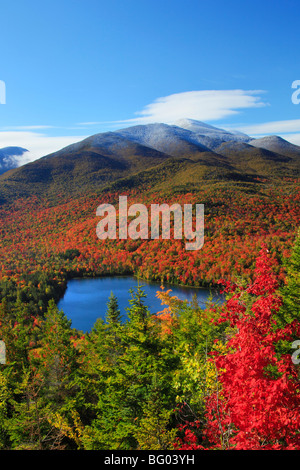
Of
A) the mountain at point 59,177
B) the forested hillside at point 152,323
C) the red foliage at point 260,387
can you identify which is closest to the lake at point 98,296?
the forested hillside at point 152,323

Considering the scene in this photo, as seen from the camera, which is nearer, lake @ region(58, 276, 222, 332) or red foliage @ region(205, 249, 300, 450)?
red foliage @ region(205, 249, 300, 450)

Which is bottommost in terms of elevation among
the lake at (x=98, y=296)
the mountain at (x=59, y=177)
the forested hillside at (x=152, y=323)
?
the lake at (x=98, y=296)

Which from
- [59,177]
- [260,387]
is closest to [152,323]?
[260,387]

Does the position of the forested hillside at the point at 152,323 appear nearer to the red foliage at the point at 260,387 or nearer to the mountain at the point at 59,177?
the red foliage at the point at 260,387

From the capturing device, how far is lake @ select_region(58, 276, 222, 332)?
51031 mm

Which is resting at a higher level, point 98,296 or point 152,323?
point 152,323

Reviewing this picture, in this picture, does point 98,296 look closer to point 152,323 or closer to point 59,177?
point 152,323

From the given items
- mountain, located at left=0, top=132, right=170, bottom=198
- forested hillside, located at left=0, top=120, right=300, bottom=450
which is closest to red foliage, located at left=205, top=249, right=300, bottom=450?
forested hillside, located at left=0, top=120, right=300, bottom=450

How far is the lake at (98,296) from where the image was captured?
51.0 m

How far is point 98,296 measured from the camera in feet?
208

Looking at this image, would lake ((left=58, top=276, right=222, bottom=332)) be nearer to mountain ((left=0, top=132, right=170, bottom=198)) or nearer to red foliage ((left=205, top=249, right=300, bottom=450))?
red foliage ((left=205, top=249, right=300, bottom=450))

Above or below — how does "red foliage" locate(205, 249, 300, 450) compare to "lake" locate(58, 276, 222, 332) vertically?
above

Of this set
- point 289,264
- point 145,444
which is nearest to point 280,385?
point 145,444

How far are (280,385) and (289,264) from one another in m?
10.7
